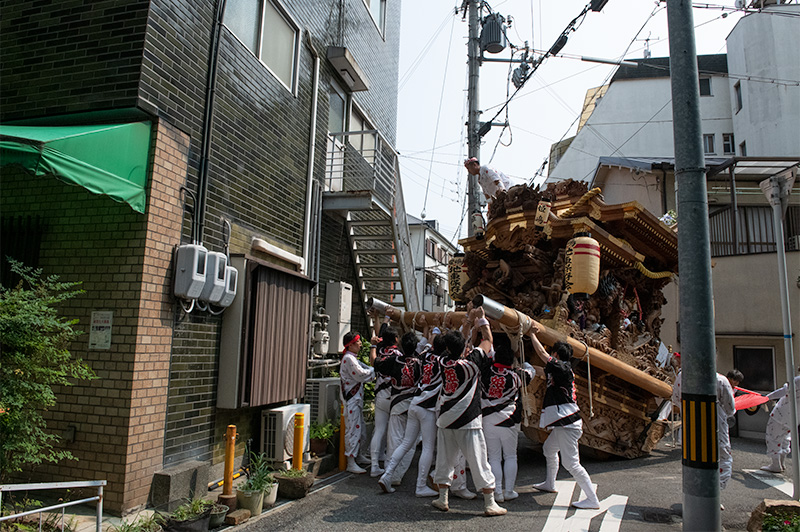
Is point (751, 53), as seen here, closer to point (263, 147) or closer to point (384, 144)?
point (384, 144)

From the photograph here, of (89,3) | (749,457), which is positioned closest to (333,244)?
(89,3)

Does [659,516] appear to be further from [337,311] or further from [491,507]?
[337,311]

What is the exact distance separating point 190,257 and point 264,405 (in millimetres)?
2784

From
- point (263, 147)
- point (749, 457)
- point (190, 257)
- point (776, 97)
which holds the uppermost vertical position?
point (776, 97)

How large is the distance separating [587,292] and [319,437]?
15.9 ft

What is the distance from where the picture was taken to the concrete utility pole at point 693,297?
4863 millimetres

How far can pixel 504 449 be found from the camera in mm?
6965

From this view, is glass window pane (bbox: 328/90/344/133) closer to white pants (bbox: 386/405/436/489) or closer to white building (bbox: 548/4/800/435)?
white pants (bbox: 386/405/436/489)

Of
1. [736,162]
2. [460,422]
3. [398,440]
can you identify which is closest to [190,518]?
[460,422]

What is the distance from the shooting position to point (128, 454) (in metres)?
5.55

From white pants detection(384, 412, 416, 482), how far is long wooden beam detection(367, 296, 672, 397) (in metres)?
1.65

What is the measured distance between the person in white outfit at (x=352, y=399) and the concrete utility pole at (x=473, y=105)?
7.33 metres

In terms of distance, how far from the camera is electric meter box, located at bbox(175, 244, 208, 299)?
6250mm

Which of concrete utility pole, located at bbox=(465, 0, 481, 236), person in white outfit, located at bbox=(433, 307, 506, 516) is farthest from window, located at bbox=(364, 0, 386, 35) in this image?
person in white outfit, located at bbox=(433, 307, 506, 516)
